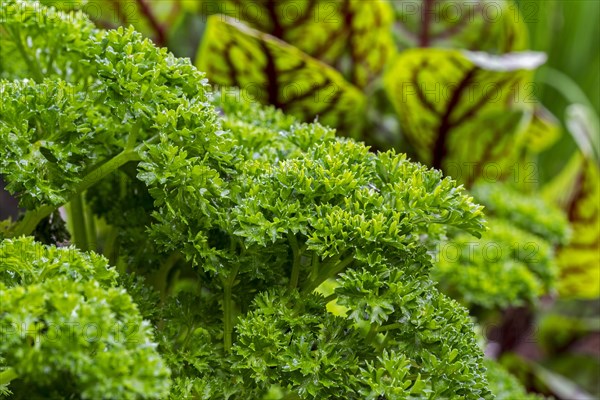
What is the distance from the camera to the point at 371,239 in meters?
0.55

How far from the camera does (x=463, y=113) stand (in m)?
1.49

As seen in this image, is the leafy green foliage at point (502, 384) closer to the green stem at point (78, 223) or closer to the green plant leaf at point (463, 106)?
the green stem at point (78, 223)

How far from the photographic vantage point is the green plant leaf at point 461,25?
158 centimetres

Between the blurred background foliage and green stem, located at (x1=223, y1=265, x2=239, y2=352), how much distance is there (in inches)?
23.2

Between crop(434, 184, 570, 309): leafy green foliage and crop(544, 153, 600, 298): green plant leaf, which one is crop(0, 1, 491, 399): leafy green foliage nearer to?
crop(434, 184, 570, 309): leafy green foliage

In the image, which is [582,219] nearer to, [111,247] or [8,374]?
[111,247]

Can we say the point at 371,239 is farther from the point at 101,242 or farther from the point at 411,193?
the point at 101,242

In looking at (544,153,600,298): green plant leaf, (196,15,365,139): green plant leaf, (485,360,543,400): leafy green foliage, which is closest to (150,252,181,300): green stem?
(485,360,543,400): leafy green foliage

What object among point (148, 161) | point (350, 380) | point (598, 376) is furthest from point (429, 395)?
point (598, 376)

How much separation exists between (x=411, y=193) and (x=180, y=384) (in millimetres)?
229

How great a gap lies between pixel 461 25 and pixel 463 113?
10.8 inches

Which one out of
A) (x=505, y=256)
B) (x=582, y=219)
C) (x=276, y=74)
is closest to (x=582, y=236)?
(x=582, y=219)

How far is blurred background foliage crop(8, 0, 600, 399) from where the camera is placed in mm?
1229

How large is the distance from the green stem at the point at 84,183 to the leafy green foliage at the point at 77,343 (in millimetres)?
158
